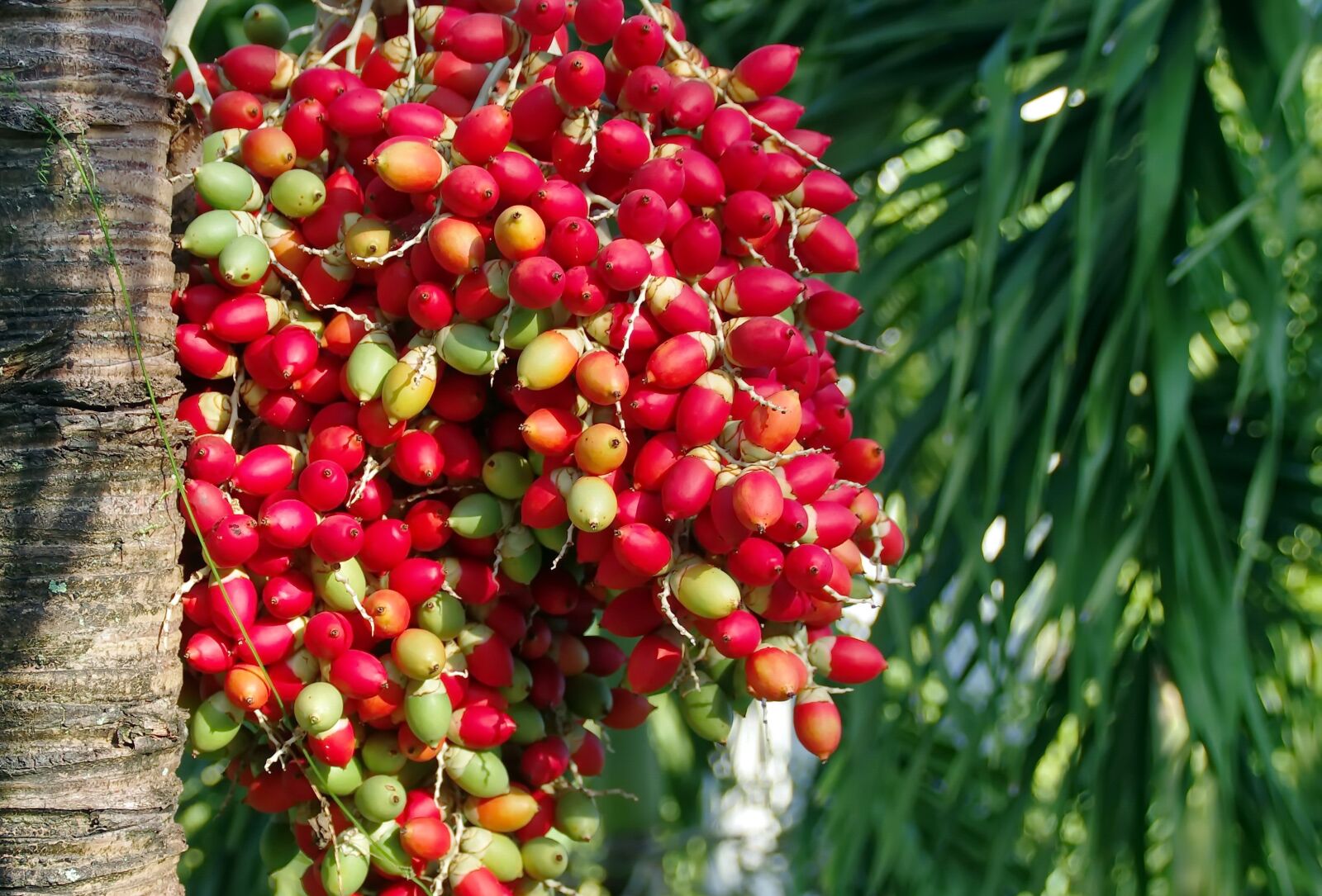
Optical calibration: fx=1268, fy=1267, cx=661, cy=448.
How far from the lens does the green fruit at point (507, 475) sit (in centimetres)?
82

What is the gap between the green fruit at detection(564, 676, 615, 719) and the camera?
93 cm

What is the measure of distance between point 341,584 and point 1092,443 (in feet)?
2.94

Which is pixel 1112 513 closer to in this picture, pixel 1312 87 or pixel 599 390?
pixel 599 390

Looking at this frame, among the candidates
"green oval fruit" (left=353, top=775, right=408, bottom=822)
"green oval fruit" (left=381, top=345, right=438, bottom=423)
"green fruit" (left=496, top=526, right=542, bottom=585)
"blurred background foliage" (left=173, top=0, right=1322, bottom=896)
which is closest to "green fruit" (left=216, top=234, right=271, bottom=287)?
"green oval fruit" (left=381, top=345, right=438, bottom=423)

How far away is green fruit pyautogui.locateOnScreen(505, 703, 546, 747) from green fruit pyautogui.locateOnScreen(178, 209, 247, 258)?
1.18ft

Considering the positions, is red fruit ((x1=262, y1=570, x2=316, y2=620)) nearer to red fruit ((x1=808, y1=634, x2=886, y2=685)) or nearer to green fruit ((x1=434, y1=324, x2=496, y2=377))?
green fruit ((x1=434, y1=324, x2=496, y2=377))

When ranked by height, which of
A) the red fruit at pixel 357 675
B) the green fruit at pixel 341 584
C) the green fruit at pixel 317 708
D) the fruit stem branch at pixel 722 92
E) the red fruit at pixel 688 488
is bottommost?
the green fruit at pixel 317 708

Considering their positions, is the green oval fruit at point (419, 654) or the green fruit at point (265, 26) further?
the green fruit at point (265, 26)

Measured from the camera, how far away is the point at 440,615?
813 mm

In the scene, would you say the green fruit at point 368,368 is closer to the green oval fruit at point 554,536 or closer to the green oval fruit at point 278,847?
the green oval fruit at point 554,536

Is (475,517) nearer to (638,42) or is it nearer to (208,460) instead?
(208,460)

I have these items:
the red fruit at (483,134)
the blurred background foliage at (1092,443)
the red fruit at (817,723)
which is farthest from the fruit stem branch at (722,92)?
the blurred background foliage at (1092,443)

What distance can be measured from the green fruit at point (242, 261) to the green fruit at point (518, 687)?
1.02 ft

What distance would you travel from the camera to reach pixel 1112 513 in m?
1.56
